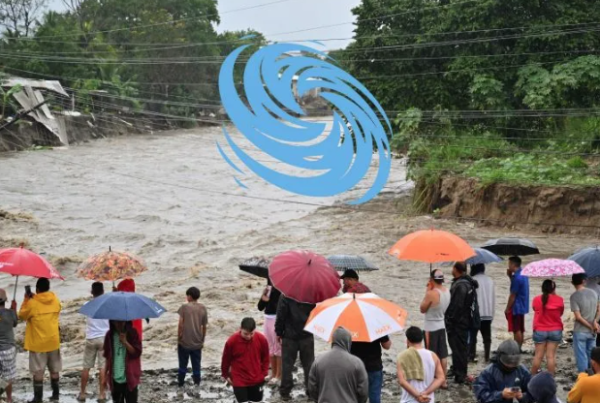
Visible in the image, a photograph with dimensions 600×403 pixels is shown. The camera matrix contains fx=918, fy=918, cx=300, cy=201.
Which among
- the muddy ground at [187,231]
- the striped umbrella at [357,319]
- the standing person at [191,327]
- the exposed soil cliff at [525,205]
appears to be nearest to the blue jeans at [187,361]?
the standing person at [191,327]

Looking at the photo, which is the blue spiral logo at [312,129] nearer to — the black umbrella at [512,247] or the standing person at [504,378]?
the black umbrella at [512,247]

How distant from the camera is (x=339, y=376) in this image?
6898 mm

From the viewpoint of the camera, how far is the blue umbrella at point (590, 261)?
10594mm

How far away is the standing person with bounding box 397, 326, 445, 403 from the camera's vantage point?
737cm

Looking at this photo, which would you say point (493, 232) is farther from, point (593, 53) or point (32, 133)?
point (32, 133)

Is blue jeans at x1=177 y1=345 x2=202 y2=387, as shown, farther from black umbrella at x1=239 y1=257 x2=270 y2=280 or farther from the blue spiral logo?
the blue spiral logo

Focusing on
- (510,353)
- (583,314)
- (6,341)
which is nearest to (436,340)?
(583,314)

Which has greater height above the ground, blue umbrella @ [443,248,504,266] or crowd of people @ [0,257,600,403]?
blue umbrella @ [443,248,504,266]

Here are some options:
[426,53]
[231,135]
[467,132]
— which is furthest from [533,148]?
[231,135]

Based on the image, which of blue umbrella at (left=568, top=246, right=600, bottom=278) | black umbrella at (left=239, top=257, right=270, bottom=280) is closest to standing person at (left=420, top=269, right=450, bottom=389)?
blue umbrella at (left=568, top=246, right=600, bottom=278)

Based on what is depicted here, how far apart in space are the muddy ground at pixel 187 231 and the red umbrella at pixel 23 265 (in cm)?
170

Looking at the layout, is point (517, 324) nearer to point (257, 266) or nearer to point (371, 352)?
point (257, 266)

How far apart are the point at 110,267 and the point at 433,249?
12.6 feet

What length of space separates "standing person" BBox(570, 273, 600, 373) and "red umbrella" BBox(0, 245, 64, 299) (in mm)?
5955
